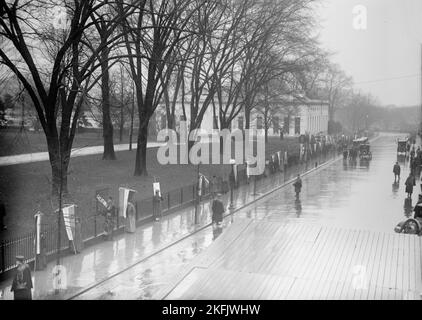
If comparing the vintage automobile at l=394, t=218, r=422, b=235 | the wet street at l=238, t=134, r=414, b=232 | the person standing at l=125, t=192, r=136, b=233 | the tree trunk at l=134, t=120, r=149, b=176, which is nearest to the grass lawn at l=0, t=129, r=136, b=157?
the tree trunk at l=134, t=120, r=149, b=176

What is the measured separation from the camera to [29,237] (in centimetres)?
1480

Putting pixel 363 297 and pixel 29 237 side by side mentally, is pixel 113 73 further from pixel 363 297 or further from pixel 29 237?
pixel 363 297

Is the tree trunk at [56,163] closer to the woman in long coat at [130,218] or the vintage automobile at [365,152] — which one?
the woman in long coat at [130,218]

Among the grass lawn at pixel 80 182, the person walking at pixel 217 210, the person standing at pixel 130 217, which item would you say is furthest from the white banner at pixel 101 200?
the person walking at pixel 217 210

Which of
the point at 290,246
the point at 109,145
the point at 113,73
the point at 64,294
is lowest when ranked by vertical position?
the point at 64,294

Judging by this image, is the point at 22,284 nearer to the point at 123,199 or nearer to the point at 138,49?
the point at 123,199

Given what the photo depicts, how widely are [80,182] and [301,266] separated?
53.4 ft

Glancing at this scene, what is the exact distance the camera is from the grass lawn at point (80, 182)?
753 inches

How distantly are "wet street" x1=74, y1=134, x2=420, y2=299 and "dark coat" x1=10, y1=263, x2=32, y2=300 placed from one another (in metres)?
1.41

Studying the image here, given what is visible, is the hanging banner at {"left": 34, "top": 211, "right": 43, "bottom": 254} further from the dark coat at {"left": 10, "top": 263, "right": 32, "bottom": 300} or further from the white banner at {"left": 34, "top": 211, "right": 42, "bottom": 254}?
the dark coat at {"left": 10, "top": 263, "right": 32, "bottom": 300}

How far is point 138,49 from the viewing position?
1018 inches

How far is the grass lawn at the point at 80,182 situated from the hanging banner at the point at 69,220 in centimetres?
159
